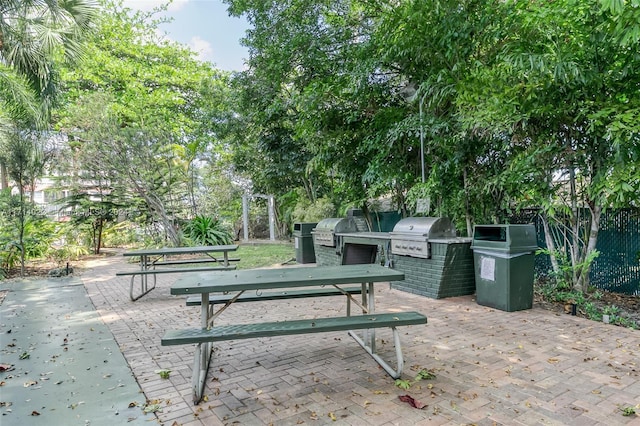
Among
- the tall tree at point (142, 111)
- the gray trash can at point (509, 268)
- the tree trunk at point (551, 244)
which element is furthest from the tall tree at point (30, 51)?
the tree trunk at point (551, 244)

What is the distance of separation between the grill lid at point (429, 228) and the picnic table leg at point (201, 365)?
3.32 m

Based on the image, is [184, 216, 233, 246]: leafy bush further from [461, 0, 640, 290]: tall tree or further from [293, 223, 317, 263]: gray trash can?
[461, 0, 640, 290]: tall tree

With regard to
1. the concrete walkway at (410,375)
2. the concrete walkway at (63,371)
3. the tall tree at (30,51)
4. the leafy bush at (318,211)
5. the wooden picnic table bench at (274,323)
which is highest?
the tall tree at (30,51)

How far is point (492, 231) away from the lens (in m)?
5.37

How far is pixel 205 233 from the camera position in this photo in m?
13.1

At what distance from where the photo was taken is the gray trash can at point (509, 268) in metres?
4.71

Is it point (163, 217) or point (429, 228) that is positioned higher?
point (163, 217)

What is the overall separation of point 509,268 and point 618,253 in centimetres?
242

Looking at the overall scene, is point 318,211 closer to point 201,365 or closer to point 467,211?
point 467,211

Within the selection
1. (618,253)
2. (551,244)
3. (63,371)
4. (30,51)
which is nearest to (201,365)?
(63,371)

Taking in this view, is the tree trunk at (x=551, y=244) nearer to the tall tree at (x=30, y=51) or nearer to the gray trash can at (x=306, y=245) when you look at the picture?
the gray trash can at (x=306, y=245)

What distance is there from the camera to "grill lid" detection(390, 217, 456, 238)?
545 centimetres

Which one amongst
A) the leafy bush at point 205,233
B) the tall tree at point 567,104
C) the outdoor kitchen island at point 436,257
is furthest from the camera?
the leafy bush at point 205,233

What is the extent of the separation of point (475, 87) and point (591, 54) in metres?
1.29
